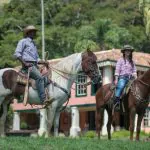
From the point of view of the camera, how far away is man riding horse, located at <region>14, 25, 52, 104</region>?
1298cm

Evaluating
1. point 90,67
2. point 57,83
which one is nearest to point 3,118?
point 57,83

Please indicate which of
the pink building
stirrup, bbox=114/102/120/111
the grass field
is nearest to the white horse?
stirrup, bbox=114/102/120/111

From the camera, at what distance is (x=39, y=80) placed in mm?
12961

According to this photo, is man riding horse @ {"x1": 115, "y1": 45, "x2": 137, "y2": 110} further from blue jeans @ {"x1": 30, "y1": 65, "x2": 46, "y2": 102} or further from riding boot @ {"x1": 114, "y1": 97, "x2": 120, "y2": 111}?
blue jeans @ {"x1": 30, "y1": 65, "x2": 46, "y2": 102}

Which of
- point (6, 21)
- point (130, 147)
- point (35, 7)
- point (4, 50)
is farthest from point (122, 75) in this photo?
point (35, 7)

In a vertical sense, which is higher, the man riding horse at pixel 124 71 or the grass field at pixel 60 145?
the man riding horse at pixel 124 71

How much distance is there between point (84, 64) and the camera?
44.9 feet

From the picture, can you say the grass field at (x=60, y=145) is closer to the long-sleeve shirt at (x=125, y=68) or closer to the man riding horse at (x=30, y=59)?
the man riding horse at (x=30, y=59)

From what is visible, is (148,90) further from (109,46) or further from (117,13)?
(117,13)

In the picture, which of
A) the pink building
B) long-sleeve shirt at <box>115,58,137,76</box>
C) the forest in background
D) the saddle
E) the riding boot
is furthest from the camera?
the forest in background

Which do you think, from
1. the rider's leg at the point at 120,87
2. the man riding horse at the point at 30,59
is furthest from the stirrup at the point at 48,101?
the rider's leg at the point at 120,87

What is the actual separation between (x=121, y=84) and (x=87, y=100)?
2226cm

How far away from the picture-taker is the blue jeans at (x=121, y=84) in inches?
572

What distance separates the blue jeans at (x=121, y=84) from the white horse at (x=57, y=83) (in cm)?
110
